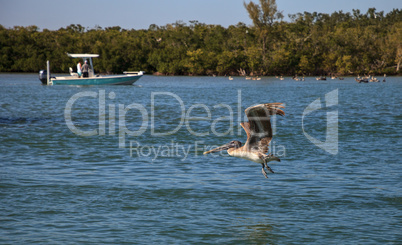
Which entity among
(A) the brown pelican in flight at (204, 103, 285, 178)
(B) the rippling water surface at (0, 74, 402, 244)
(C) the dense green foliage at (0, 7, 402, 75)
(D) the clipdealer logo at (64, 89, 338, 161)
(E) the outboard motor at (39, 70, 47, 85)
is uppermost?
(C) the dense green foliage at (0, 7, 402, 75)

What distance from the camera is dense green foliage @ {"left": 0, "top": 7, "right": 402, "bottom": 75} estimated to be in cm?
12038

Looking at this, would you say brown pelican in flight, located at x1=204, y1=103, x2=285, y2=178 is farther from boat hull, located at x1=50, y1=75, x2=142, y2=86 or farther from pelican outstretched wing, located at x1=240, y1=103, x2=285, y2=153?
boat hull, located at x1=50, y1=75, x2=142, y2=86

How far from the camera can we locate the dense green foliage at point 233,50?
395 ft

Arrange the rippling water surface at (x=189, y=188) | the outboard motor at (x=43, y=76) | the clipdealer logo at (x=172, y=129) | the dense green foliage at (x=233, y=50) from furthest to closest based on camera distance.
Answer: the dense green foliage at (x=233, y=50)
the outboard motor at (x=43, y=76)
the clipdealer logo at (x=172, y=129)
the rippling water surface at (x=189, y=188)

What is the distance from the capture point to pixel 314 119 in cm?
3272

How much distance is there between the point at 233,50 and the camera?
12512 centimetres

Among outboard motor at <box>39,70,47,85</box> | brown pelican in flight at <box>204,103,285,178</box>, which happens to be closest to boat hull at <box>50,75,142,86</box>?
outboard motor at <box>39,70,47,85</box>

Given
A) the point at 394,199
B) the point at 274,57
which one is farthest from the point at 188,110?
the point at 274,57

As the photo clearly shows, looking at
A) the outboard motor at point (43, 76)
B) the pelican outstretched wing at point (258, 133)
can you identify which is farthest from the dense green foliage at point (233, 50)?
the pelican outstretched wing at point (258, 133)

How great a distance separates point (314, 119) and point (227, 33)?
104099 millimetres

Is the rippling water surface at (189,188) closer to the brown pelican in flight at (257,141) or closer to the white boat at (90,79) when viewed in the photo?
the brown pelican in flight at (257,141)

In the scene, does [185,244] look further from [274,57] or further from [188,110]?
[274,57]

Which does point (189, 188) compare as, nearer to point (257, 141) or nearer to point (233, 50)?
point (257, 141)

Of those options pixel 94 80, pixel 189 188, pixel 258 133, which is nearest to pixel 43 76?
pixel 94 80
